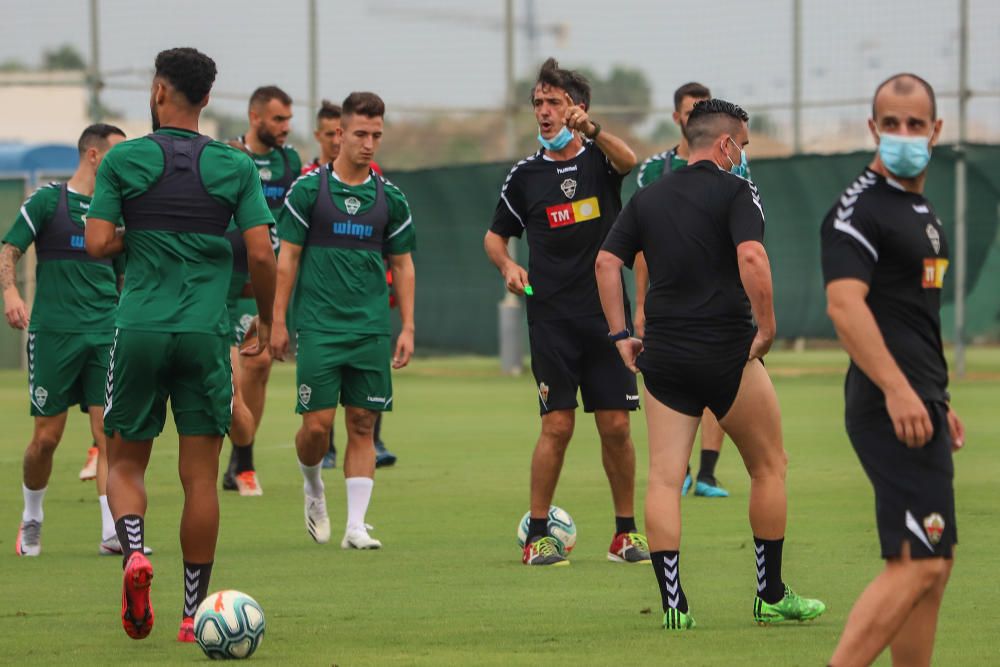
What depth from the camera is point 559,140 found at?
30.5 feet

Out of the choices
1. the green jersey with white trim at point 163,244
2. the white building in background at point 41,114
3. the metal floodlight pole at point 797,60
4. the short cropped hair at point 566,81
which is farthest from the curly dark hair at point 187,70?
the white building in background at point 41,114

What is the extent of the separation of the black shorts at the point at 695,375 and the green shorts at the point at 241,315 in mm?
5717

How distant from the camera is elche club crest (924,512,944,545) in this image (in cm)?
535

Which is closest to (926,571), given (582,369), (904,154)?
(904,154)

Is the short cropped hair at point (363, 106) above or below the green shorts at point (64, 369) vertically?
above

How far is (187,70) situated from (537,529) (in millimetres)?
3205

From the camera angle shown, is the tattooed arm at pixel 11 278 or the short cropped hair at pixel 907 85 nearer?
the short cropped hair at pixel 907 85

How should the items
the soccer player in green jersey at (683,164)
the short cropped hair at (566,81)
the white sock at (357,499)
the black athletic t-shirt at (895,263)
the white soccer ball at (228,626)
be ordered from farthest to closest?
the soccer player in green jersey at (683,164), the white sock at (357,499), the short cropped hair at (566,81), the white soccer ball at (228,626), the black athletic t-shirt at (895,263)

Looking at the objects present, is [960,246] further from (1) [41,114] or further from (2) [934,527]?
(1) [41,114]

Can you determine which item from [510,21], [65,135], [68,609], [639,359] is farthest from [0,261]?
[65,135]

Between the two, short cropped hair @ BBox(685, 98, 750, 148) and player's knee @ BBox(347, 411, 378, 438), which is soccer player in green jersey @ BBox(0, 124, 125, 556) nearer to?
player's knee @ BBox(347, 411, 378, 438)

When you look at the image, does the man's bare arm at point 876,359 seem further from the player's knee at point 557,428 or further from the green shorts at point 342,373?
the green shorts at point 342,373

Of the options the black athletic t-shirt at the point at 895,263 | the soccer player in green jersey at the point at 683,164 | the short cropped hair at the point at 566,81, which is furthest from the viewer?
the soccer player in green jersey at the point at 683,164

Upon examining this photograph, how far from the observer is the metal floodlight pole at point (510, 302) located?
23562mm
